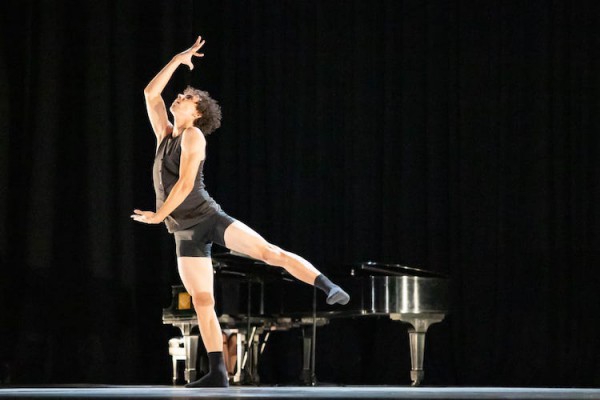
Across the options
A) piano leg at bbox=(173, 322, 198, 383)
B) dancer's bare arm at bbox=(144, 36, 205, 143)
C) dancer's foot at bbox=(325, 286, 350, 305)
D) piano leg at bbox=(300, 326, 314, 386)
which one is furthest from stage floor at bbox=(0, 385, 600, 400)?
piano leg at bbox=(300, 326, 314, 386)

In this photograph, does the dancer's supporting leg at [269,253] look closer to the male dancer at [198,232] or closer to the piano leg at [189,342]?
the male dancer at [198,232]

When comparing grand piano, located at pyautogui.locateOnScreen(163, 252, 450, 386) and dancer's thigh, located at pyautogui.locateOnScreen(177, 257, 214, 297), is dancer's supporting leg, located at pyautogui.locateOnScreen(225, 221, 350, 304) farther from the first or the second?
grand piano, located at pyautogui.locateOnScreen(163, 252, 450, 386)

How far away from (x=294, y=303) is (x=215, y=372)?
226cm

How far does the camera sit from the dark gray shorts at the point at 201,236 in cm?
515

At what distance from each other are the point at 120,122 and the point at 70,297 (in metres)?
1.44

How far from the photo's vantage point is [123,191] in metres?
8.77

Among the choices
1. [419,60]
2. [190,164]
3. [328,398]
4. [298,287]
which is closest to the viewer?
[328,398]

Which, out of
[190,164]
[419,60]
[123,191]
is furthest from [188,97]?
[419,60]

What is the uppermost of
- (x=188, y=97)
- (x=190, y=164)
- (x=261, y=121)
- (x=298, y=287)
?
(x=261, y=121)

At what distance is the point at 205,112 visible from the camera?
216 inches

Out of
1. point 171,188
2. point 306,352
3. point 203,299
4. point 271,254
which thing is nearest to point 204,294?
point 203,299

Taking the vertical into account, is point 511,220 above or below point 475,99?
Result: below

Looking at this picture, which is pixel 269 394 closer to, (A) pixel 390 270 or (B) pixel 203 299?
(B) pixel 203 299

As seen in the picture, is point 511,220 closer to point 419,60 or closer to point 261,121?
point 419,60
